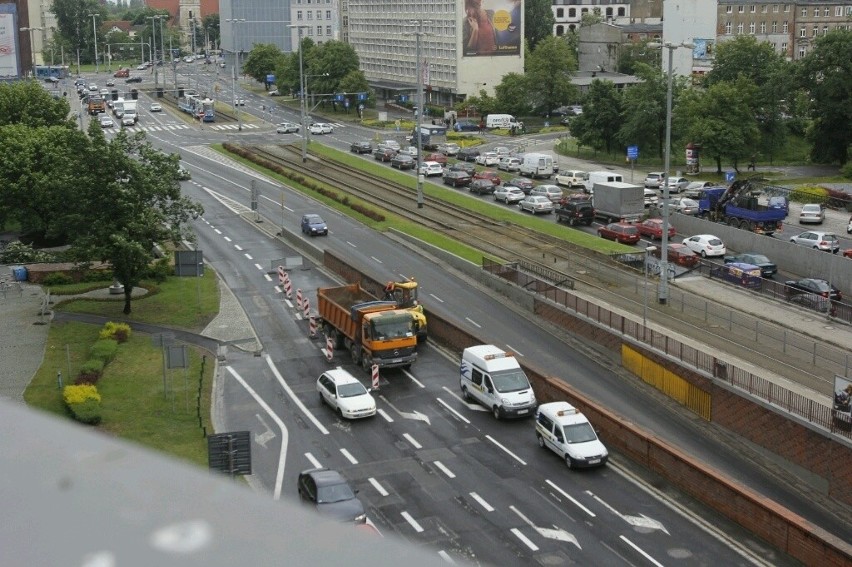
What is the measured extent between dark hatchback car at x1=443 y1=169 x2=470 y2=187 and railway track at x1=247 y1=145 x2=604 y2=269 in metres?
3.23

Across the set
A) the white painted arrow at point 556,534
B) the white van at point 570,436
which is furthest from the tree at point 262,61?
the white painted arrow at point 556,534

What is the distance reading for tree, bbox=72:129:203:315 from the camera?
38.9 metres

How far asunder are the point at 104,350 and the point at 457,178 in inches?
1557

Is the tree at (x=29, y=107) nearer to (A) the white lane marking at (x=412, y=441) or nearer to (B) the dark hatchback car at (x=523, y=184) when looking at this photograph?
(B) the dark hatchback car at (x=523, y=184)

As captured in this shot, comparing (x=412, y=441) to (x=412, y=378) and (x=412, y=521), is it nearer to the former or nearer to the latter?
(x=412, y=521)

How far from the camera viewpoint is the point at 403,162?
78000 mm

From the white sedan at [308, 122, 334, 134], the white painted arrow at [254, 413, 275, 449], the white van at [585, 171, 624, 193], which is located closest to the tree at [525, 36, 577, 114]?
the white sedan at [308, 122, 334, 134]

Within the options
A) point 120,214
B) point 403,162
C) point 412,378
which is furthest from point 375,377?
point 403,162

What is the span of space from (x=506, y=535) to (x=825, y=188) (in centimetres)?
4951

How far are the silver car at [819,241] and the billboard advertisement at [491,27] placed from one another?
64.7 metres

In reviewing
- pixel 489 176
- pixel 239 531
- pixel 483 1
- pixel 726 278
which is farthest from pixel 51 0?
pixel 239 531

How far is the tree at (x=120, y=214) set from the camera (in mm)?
38875

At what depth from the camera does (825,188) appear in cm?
6494

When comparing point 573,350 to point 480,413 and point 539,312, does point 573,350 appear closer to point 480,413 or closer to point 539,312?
point 539,312
